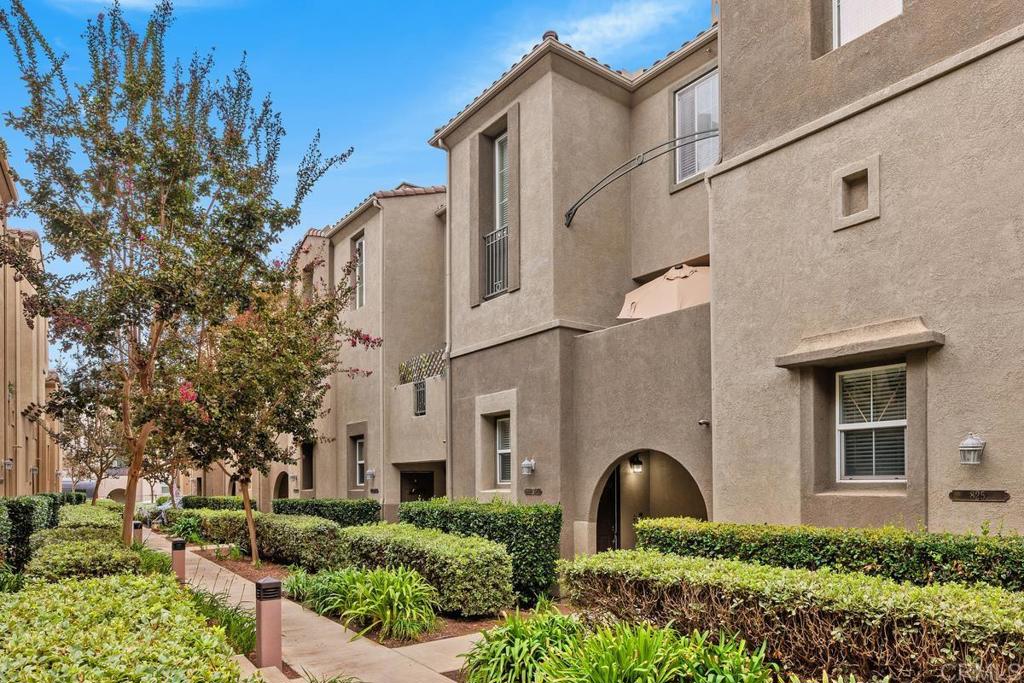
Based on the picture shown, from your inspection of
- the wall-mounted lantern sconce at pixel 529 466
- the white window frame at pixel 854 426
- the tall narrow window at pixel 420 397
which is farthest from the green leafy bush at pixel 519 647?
the tall narrow window at pixel 420 397

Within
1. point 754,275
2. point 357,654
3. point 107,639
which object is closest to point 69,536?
point 357,654

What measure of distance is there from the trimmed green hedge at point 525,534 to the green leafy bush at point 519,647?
3.69 metres

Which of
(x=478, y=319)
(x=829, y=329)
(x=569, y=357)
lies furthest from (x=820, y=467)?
(x=478, y=319)

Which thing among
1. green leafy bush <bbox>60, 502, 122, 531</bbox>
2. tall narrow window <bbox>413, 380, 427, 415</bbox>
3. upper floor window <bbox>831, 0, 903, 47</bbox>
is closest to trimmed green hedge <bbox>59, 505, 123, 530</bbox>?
green leafy bush <bbox>60, 502, 122, 531</bbox>

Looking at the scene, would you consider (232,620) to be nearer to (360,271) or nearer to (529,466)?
(529,466)

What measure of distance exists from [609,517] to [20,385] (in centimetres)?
1979

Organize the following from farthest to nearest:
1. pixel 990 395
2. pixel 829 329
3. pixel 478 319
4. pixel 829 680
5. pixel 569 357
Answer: pixel 478 319 → pixel 569 357 → pixel 829 329 → pixel 990 395 → pixel 829 680

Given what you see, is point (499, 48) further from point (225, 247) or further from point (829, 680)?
point (829, 680)

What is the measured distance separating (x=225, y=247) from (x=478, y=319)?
4995 millimetres

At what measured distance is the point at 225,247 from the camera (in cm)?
1164

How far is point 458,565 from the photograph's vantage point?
970 cm

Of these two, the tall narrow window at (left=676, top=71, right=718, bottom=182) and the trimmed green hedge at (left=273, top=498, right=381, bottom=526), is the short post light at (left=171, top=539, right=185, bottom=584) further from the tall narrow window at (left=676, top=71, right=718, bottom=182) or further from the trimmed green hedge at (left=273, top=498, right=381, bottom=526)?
the tall narrow window at (left=676, top=71, right=718, bottom=182)

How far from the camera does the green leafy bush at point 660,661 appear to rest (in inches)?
207

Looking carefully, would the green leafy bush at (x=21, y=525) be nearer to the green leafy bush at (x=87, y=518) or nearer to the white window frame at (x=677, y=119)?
the green leafy bush at (x=87, y=518)
